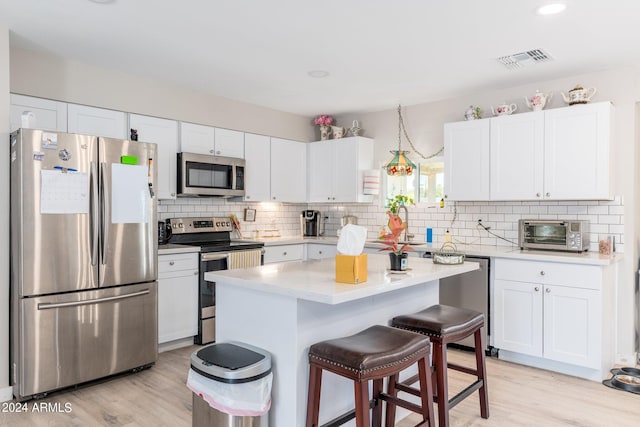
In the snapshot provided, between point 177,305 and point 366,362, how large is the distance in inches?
104

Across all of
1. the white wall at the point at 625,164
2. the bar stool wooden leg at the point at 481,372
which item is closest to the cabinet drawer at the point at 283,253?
the bar stool wooden leg at the point at 481,372

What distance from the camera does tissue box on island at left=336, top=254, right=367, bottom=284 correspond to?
2.14 m

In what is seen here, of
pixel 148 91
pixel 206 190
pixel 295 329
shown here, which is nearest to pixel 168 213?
pixel 206 190

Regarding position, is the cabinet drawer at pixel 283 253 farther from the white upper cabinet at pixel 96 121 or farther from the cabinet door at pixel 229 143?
the white upper cabinet at pixel 96 121

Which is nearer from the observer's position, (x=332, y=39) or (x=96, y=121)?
(x=332, y=39)

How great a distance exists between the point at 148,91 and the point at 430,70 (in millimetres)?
2585

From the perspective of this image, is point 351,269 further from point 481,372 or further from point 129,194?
point 129,194

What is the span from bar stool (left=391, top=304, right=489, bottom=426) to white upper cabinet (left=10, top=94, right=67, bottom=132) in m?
3.08

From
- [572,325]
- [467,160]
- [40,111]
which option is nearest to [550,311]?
[572,325]

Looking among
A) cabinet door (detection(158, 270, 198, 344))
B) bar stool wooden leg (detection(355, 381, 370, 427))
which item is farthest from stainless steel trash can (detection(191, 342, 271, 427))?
cabinet door (detection(158, 270, 198, 344))

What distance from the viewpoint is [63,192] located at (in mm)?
3025

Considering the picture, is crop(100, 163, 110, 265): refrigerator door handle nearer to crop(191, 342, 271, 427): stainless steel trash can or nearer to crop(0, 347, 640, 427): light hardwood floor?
crop(0, 347, 640, 427): light hardwood floor

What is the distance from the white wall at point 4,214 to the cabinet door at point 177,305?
116 centimetres

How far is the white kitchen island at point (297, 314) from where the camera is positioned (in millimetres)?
2084
